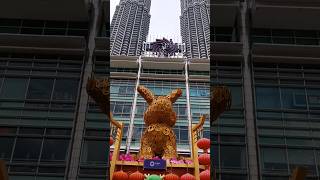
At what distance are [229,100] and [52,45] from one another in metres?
7.63

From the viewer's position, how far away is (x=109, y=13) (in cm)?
2025

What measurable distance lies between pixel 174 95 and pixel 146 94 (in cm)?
101

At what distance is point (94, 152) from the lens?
17672 mm

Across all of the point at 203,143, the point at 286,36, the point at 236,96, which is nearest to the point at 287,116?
the point at 236,96

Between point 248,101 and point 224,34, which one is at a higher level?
point 224,34

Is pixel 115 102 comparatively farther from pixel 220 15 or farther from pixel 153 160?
pixel 220 15

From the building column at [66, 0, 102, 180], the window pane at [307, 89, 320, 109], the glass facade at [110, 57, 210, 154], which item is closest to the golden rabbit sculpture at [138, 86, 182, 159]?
the glass facade at [110, 57, 210, 154]

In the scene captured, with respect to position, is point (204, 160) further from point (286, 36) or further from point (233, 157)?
point (286, 36)

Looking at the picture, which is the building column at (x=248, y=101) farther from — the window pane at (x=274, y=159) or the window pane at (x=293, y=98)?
the window pane at (x=293, y=98)

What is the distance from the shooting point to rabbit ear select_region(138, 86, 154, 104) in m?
17.9

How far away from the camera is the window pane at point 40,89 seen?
742 inches

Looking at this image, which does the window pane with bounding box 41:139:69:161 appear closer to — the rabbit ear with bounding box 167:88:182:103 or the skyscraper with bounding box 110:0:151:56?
the rabbit ear with bounding box 167:88:182:103

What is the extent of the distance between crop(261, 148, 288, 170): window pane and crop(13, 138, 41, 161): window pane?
7988 millimetres

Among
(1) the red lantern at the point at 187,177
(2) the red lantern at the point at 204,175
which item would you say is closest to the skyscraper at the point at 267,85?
(2) the red lantern at the point at 204,175
